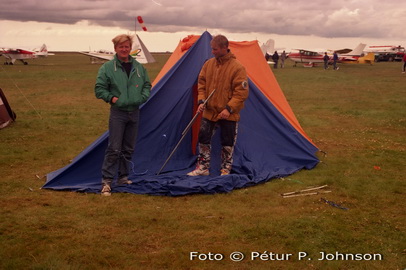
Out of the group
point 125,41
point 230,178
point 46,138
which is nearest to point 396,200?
point 230,178

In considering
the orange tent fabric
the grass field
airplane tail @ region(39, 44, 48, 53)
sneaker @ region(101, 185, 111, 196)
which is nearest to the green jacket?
sneaker @ region(101, 185, 111, 196)

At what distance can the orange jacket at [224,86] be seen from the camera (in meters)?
5.89

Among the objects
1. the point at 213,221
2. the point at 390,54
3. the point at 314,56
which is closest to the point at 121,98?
the point at 213,221

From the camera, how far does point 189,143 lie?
710 centimetres

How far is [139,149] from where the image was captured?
6.67 m

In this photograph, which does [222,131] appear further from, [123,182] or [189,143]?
[123,182]

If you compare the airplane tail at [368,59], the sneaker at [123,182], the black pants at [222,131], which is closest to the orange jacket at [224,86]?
the black pants at [222,131]

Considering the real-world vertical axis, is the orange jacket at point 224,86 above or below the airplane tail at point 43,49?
below

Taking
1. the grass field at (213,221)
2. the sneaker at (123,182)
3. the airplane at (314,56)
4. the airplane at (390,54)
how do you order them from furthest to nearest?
1. the airplane at (390,54)
2. the airplane at (314,56)
3. the sneaker at (123,182)
4. the grass field at (213,221)

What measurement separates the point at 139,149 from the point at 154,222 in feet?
6.49

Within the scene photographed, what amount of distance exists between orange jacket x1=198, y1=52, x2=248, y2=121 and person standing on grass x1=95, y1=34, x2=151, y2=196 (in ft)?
2.86

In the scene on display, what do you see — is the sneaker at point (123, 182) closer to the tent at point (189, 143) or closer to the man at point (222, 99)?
the tent at point (189, 143)

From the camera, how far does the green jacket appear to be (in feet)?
18.2

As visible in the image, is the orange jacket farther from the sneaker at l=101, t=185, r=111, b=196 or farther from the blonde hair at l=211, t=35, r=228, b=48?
the sneaker at l=101, t=185, r=111, b=196
